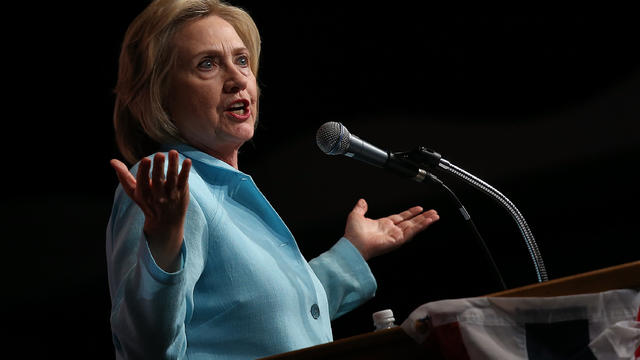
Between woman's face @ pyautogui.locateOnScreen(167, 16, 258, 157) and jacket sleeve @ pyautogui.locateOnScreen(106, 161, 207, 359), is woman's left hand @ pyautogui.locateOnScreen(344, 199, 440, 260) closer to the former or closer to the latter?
woman's face @ pyautogui.locateOnScreen(167, 16, 258, 157)

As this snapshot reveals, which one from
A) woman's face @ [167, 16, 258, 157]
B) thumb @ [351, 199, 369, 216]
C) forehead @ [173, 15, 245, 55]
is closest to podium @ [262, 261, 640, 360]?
woman's face @ [167, 16, 258, 157]

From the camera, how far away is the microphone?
57.4 inches

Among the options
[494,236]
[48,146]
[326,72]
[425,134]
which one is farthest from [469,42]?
[48,146]

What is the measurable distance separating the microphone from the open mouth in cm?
26

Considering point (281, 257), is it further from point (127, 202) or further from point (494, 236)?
point (494, 236)

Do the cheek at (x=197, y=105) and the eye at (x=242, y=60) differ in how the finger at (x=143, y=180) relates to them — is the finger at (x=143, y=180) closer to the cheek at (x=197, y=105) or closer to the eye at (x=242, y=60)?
the cheek at (x=197, y=105)

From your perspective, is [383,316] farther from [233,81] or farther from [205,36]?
[205,36]

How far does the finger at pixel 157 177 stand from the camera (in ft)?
3.26

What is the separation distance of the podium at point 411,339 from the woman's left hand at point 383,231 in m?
0.99

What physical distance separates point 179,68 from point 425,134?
3.88 feet

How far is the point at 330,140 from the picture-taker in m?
1.47

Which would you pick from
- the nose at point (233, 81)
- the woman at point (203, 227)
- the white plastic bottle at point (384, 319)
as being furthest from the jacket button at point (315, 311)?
the nose at point (233, 81)

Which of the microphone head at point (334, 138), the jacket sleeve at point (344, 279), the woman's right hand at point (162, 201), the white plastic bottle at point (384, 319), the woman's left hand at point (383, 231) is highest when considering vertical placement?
the microphone head at point (334, 138)

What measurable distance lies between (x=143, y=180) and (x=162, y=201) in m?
0.04
